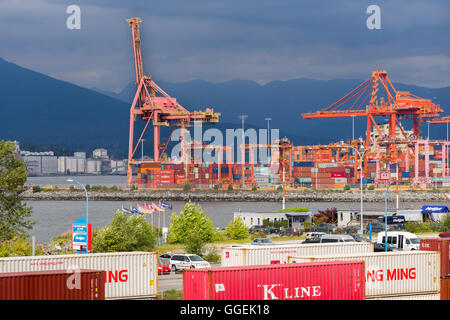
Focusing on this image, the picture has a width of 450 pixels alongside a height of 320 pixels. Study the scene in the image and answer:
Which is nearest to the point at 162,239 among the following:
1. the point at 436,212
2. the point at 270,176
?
the point at 436,212

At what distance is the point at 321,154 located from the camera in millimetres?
166625

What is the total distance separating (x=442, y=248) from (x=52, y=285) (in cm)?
1306

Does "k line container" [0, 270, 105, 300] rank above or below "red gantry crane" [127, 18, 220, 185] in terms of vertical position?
below

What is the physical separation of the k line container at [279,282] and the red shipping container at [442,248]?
20.8 feet

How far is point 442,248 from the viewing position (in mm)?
22391

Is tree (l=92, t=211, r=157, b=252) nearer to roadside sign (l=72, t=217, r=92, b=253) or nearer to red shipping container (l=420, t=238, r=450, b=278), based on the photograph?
roadside sign (l=72, t=217, r=92, b=253)

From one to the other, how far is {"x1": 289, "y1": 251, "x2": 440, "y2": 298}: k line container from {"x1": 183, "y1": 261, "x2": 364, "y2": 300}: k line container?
5.02ft

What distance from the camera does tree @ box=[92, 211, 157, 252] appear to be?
3155 centimetres

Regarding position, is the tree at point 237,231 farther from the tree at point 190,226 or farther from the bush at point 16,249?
the bush at point 16,249

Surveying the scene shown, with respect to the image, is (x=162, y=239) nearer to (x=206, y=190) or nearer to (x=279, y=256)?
(x=279, y=256)

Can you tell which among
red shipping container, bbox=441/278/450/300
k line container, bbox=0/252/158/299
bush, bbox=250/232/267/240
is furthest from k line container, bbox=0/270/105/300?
bush, bbox=250/232/267/240

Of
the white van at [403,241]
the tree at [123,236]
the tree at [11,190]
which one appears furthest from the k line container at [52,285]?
the tree at [11,190]

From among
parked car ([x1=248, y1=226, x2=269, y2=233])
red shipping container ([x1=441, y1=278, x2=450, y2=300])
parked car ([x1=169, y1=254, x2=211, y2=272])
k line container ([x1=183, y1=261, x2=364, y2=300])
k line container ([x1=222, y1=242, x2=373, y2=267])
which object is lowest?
parked car ([x1=248, y1=226, x2=269, y2=233])
